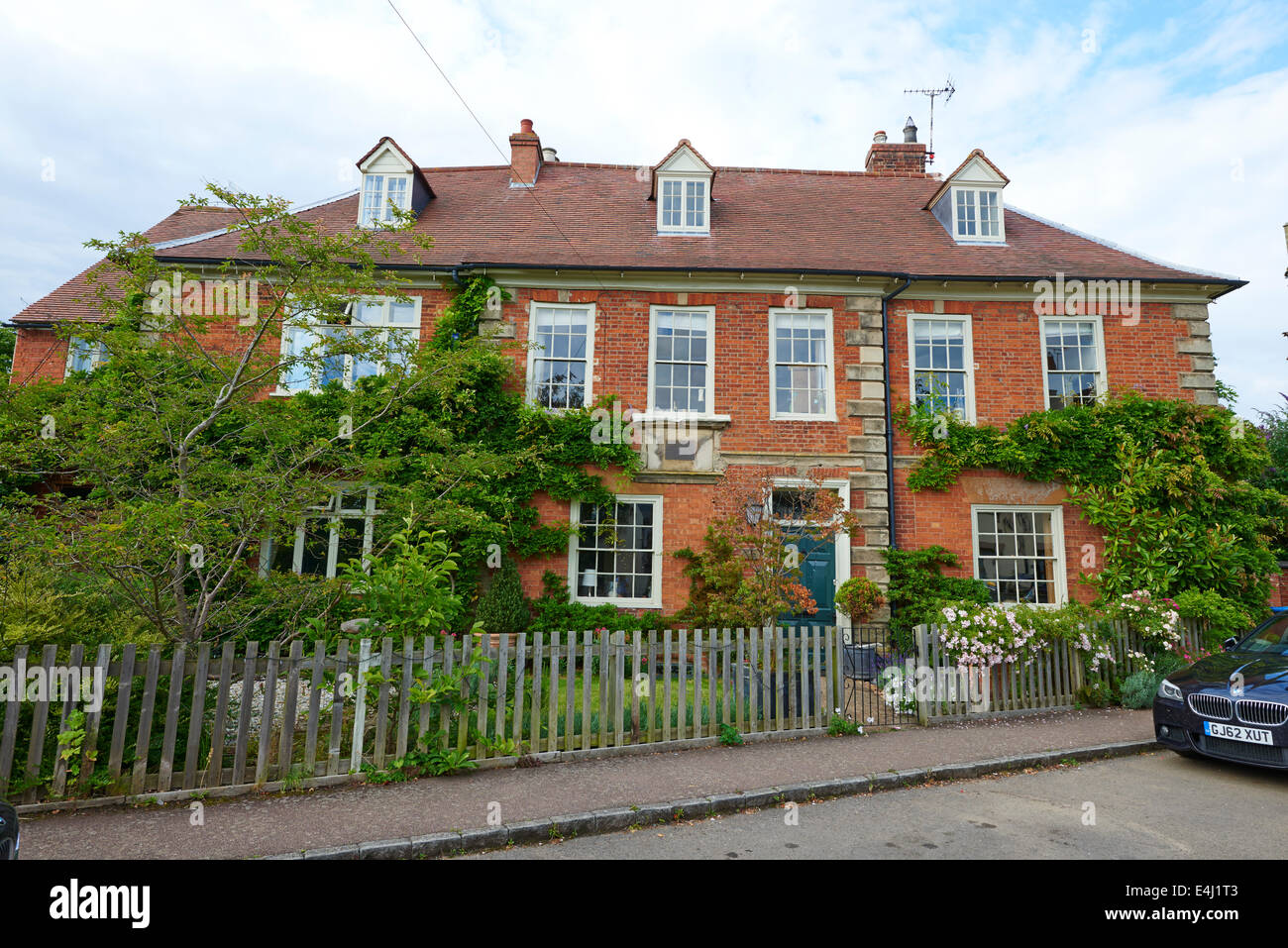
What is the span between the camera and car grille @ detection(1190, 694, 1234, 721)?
6.26 m

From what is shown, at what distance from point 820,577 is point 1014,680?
385cm

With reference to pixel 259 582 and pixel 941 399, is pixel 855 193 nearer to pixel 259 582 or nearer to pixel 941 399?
pixel 941 399

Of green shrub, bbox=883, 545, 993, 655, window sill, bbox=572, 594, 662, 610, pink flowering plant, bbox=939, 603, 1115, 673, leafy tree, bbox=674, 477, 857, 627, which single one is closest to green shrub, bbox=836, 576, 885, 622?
green shrub, bbox=883, 545, 993, 655

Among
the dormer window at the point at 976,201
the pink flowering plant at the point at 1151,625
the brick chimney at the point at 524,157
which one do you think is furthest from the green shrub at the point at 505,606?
the dormer window at the point at 976,201

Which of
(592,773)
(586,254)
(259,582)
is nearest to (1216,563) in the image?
(592,773)

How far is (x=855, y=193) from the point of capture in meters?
16.8

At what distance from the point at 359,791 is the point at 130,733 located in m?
1.91

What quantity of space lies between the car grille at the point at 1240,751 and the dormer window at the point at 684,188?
12.0 m

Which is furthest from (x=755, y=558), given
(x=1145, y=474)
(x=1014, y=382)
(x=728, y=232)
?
(x=728, y=232)

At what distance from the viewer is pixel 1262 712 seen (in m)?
6.05

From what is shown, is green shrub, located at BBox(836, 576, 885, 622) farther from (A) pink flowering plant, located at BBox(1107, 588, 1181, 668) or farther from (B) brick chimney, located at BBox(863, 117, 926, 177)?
(B) brick chimney, located at BBox(863, 117, 926, 177)

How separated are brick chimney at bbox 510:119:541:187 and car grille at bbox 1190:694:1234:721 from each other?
15960 mm

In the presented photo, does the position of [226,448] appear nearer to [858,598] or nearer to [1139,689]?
[858,598]

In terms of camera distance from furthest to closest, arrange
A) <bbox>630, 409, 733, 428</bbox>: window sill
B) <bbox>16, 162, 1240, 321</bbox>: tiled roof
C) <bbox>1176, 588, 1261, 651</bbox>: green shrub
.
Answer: <bbox>16, 162, 1240, 321</bbox>: tiled roof → <bbox>630, 409, 733, 428</bbox>: window sill → <bbox>1176, 588, 1261, 651</bbox>: green shrub
